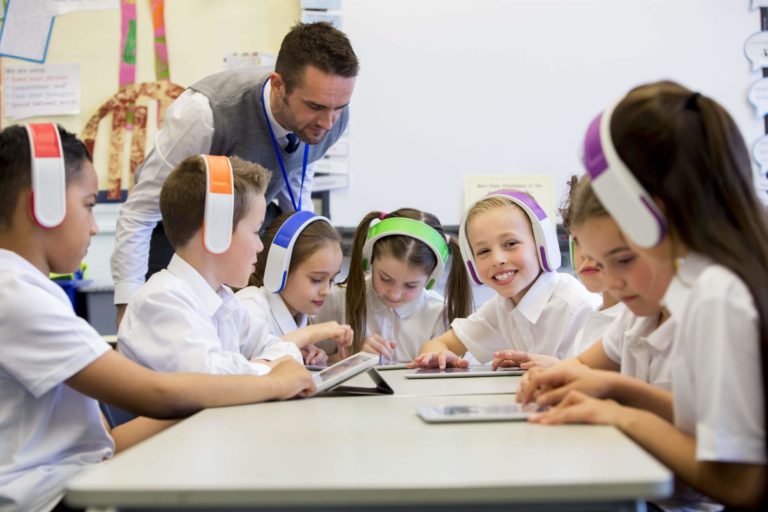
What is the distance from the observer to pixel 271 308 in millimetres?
2682

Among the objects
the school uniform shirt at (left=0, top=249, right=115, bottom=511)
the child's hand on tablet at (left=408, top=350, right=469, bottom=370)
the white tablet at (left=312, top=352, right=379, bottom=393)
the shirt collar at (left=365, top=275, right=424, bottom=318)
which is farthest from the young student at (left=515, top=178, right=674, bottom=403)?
the shirt collar at (left=365, top=275, right=424, bottom=318)

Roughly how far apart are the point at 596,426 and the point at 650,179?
0.33 metres

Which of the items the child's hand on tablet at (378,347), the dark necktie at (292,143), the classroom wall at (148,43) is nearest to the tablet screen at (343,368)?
the child's hand on tablet at (378,347)

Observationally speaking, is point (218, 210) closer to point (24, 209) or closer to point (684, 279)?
point (24, 209)

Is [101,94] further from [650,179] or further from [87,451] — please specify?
[650,179]

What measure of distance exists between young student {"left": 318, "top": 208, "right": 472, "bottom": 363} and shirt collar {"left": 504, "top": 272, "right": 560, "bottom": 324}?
18.9 inches

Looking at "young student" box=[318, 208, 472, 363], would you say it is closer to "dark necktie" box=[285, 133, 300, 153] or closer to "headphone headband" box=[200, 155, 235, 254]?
"dark necktie" box=[285, 133, 300, 153]

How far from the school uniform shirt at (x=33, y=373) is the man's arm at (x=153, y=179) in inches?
51.6

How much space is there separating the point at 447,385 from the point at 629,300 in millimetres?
443

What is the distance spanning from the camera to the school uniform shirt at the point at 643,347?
1.35 metres

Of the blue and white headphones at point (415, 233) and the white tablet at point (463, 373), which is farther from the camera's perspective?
the blue and white headphones at point (415, 233)

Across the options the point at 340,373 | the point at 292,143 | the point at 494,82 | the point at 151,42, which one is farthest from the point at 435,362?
A: the point at 151,42

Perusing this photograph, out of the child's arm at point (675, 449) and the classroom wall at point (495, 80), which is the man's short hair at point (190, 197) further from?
the classroom wall at point (495, 80)

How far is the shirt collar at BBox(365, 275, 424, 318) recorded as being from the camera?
298 centimetres
